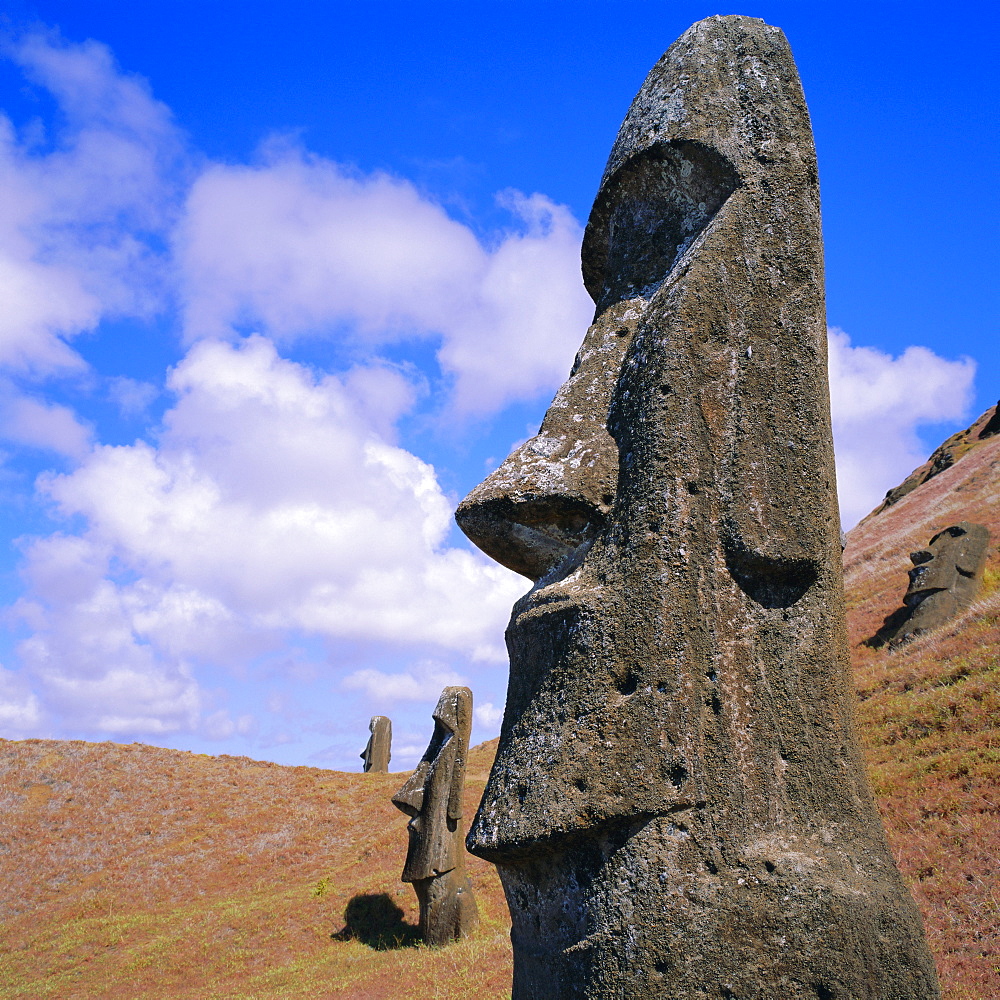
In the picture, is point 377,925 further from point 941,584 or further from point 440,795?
point 941,584

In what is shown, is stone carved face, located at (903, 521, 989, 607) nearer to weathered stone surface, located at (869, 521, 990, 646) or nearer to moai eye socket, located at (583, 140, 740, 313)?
weathered stone surface, located at (869, 521, 990, 646)

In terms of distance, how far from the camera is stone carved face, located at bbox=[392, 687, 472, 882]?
37.8ft

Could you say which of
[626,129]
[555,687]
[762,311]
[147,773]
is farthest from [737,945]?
[147,773]

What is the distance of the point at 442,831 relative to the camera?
11594 millimetres

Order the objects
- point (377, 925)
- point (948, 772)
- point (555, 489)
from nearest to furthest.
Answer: point (555, 489) → point (948, 772) → point (377, 925)

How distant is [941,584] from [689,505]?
1870cm

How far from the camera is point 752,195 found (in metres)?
3.51

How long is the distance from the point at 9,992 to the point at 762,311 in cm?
1458

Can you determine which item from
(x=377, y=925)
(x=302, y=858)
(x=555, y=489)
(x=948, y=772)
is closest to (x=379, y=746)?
(x=302, y=858)

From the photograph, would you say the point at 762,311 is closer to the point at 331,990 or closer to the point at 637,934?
the point at 637,934

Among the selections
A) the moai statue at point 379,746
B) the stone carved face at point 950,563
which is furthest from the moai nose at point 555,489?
the moai statue at point 379,746

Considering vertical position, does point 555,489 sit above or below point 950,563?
below

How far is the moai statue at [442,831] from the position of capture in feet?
37.2

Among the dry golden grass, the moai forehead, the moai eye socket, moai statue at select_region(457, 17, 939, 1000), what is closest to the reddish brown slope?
moai statue at select_region(457, 17, 939, 1000)
